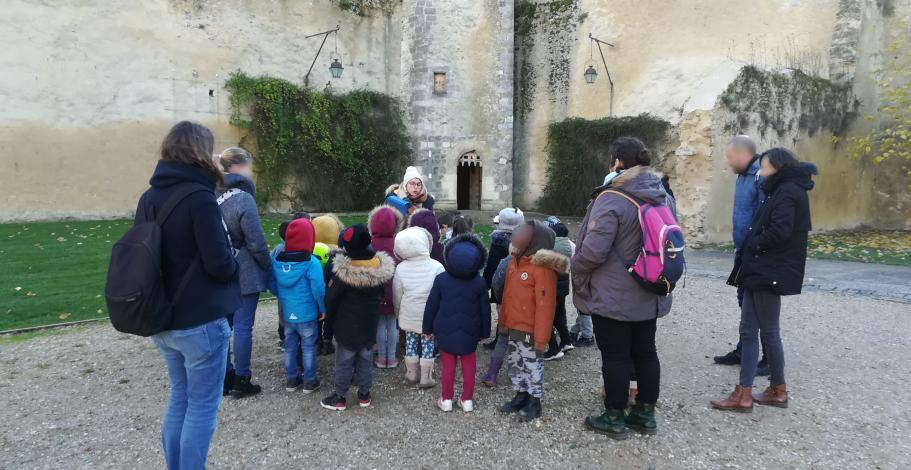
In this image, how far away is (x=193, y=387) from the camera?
7.66 feet

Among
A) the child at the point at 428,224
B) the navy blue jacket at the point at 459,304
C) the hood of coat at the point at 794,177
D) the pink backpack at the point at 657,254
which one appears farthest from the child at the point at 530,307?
the hood of coat at the point at 794,177

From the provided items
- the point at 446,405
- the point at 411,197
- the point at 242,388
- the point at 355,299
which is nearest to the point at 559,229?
the point at 411,197

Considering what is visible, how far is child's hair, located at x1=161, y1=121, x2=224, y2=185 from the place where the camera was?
229 centimetres

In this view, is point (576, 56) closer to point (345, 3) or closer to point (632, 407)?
point (345, 3)

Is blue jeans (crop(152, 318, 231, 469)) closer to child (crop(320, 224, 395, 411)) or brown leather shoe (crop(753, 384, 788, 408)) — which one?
child (crop(320, 224, 395, 411))

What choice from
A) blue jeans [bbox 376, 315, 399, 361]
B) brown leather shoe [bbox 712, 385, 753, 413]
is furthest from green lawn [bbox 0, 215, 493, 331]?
brown leather shoe [bbox 712, 385, 753, 413]

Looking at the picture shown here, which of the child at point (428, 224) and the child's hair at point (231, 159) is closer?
the child's hair at point (231, 159)

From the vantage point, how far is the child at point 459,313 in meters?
3.47

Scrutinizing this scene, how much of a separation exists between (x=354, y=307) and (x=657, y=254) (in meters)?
1.91

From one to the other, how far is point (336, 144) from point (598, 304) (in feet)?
45.9

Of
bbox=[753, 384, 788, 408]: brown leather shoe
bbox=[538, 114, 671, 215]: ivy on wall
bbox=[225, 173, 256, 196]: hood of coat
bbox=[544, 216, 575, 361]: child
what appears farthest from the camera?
bbox=[538, 114, 671, 215]: ivy on wall

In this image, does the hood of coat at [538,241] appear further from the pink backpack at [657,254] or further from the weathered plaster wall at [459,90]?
the weathered plaster wall at [459,90]

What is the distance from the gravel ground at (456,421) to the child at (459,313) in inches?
9.8

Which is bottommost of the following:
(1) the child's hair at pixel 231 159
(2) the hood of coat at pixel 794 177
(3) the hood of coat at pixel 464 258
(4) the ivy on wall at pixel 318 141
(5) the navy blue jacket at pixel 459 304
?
(5) the navy blue jacket at pixel 459 304
